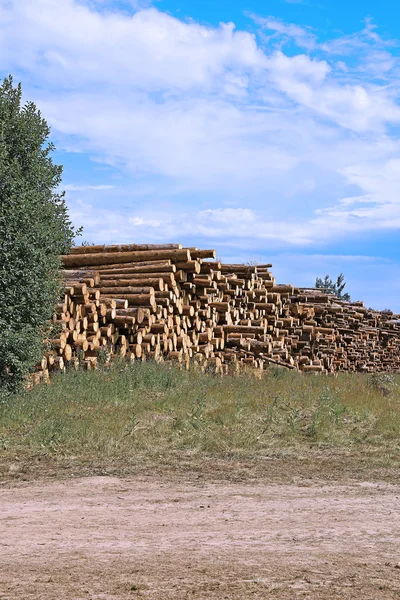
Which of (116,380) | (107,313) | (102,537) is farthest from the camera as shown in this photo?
(107,313)

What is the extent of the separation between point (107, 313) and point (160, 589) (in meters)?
12.3

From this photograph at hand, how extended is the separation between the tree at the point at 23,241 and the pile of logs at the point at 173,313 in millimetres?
1238

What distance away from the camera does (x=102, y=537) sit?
6816 mm

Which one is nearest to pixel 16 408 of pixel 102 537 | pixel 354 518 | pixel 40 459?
pixel 40 459

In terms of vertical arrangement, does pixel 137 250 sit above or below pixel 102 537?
above

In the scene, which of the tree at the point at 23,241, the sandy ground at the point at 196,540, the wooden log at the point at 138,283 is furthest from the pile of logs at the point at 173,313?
the sandy ground at the point at 196,540

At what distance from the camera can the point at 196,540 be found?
6.68m

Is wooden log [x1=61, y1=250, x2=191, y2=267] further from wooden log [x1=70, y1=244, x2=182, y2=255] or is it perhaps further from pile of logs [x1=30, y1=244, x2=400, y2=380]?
wooden log [x1=70, y1=244, x2=182, y2=255]

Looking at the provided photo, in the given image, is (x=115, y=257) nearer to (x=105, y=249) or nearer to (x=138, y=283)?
(x=105, y=249)

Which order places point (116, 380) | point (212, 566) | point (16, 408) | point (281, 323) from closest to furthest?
1. point (212, 566)
2. point (16, 408)
3. point (116, 380)
4. point (281, 323)

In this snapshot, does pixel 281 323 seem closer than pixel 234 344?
No

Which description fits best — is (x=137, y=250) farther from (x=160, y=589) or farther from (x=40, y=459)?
(x=160, y=589)

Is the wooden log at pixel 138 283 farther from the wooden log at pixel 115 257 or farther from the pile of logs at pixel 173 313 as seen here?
the wooden log at pixel 115 257

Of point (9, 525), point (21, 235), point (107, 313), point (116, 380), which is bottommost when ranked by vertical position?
point (9, 525)
